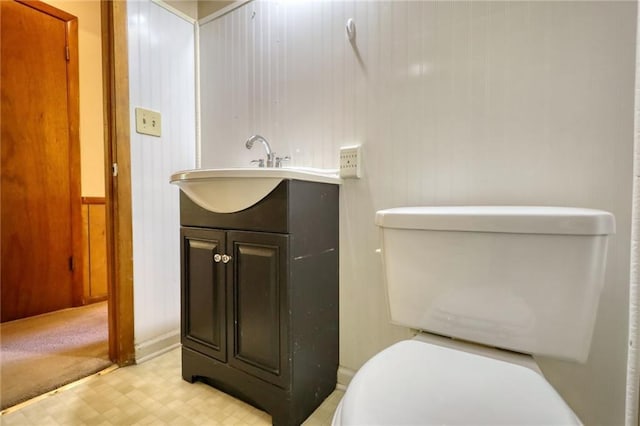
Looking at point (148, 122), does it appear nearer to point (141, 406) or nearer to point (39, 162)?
point (39, 162)

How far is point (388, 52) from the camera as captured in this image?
42.7 inches

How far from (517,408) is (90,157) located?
2.66m

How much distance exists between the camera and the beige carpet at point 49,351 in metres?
1.17

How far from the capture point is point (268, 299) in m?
0.96

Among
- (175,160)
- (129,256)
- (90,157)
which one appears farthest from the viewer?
(90,157)

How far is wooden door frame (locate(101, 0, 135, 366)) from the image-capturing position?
128 centimetres

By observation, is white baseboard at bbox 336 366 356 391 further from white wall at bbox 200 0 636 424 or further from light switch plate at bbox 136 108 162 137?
light switch plate at bbox 136 108 162 137

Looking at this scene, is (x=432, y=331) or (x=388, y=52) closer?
(x=432, y=331)

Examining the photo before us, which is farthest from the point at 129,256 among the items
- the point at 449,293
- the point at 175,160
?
the point at 449,293

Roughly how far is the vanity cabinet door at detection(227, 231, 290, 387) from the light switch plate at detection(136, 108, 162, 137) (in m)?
0.79

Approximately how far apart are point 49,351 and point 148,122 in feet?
3.92

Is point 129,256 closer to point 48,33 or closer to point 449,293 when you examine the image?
point 449,293

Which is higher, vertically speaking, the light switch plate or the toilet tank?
the light switch plate

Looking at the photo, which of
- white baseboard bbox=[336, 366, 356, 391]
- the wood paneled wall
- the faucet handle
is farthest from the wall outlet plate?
the wood paneled wall
